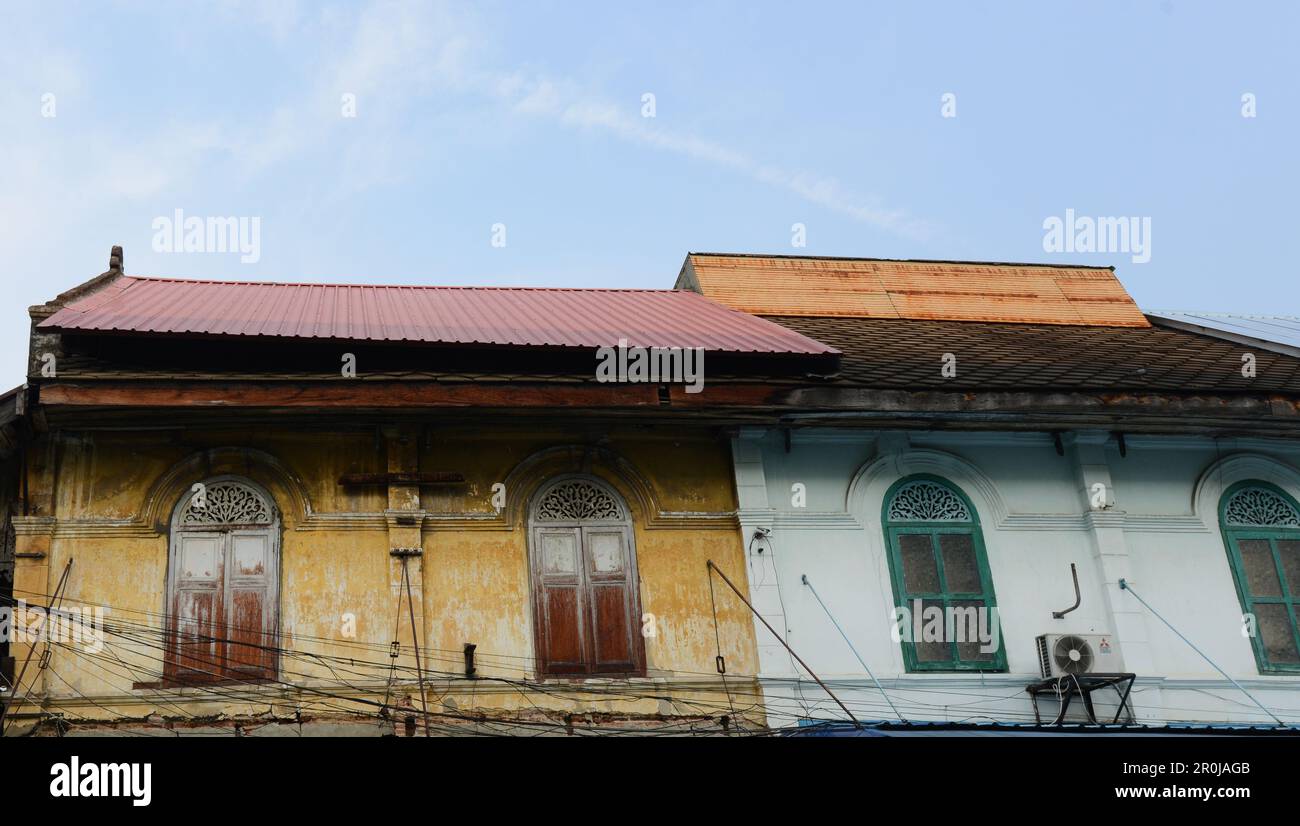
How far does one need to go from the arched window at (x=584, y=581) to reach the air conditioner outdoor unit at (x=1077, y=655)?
3568 mm

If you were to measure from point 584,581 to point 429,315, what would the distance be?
3.41 m

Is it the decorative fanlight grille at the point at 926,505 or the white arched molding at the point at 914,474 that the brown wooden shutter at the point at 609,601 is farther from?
the decorative fanlight grille at the point at 926,505

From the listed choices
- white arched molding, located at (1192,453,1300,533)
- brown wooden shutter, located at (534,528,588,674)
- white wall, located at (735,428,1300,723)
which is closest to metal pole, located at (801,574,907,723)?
white wall, located at (735,428,1300,723)

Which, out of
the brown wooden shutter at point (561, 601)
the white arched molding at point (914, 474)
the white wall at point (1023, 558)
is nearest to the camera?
the brown wooden shutter at point (561, 601)

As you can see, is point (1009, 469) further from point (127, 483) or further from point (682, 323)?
point (127, 483)

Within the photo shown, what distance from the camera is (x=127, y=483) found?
1239 cm

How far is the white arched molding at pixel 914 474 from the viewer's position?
13.5 m

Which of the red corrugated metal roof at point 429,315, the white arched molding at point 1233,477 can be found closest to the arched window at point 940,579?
the red corrugated metal roof at point 429,315
